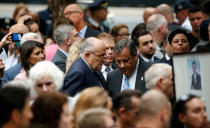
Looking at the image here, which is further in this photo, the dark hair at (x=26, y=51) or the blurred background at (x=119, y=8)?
the blurred background at (x=119, y=8)

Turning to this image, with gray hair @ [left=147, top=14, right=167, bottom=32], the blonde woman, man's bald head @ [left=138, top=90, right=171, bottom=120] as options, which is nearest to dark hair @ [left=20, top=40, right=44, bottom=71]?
the blonde woman

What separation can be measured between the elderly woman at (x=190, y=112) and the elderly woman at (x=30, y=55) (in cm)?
251

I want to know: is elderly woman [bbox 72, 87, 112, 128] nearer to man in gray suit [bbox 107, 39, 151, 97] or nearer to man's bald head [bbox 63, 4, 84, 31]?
man in gray suit [bbox 107, 39, 151, 97]

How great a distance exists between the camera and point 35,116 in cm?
725

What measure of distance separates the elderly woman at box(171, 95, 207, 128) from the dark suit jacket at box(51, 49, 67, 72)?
3114mm

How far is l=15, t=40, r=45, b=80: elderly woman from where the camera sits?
9.57 metres

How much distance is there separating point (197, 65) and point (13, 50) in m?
3.94

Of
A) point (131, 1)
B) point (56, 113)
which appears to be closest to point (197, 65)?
point (56, 113)

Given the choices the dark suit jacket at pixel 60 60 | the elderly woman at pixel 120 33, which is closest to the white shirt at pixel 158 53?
the elderly woman at pixel 120 33

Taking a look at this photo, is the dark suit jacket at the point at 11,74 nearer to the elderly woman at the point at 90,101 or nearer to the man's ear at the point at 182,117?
the elderly woman at the point at 90,101

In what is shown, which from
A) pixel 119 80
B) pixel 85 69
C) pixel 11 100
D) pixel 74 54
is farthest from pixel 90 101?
pixel 74 54

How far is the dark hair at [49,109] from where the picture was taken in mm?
7094

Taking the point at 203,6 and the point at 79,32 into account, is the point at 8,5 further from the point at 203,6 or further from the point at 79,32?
the point at 203,6

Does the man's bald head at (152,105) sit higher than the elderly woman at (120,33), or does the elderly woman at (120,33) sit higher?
the man's bald head at (152,105)
